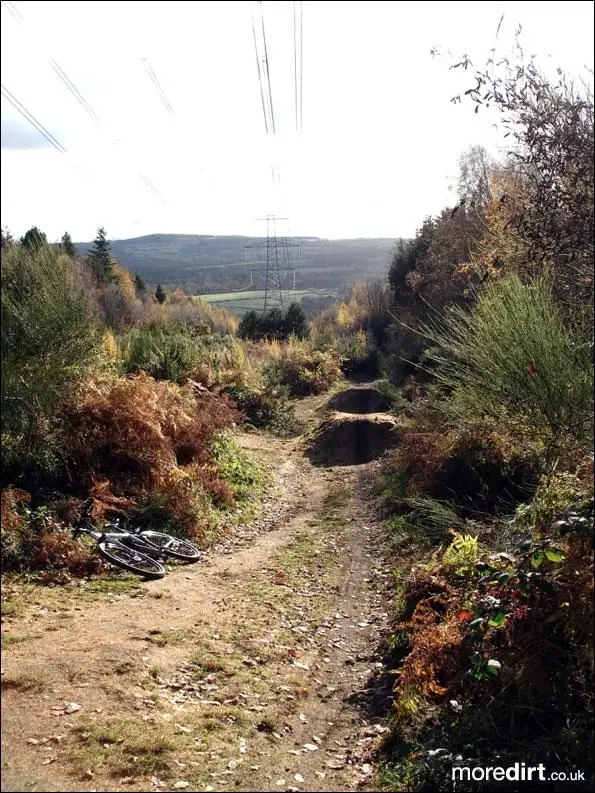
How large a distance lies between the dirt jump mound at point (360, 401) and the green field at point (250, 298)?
649 inches

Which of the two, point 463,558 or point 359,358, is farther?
point 359,358

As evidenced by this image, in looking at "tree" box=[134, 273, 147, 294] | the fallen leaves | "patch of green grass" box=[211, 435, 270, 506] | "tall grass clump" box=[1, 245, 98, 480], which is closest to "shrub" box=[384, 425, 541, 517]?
"patch of green grass" box=[211, 435, 270, 506]

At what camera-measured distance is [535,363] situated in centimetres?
585

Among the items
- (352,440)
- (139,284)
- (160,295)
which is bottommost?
(352,440)

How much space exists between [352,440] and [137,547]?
399 inches

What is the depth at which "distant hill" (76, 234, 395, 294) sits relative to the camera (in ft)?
176

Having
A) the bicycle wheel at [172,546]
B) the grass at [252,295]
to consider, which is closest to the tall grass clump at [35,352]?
the bicycle wheel at [172,546]

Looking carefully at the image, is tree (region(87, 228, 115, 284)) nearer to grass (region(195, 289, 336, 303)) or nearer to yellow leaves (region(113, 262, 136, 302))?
yellow leaves (region(113, 262, 136, 302))

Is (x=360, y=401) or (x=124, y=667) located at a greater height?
(x=360, y=401)

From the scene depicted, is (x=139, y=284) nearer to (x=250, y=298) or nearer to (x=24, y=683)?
(x=250, y=298)

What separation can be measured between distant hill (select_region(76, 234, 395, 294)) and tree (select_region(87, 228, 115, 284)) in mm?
9119

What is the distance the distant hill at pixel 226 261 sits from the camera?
53.5 meters

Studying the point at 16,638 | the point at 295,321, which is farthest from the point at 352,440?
the point at 295,321

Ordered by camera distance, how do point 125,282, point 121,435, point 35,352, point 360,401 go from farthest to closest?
point 125,282, point 360,401, point 121,435, point 35,352
